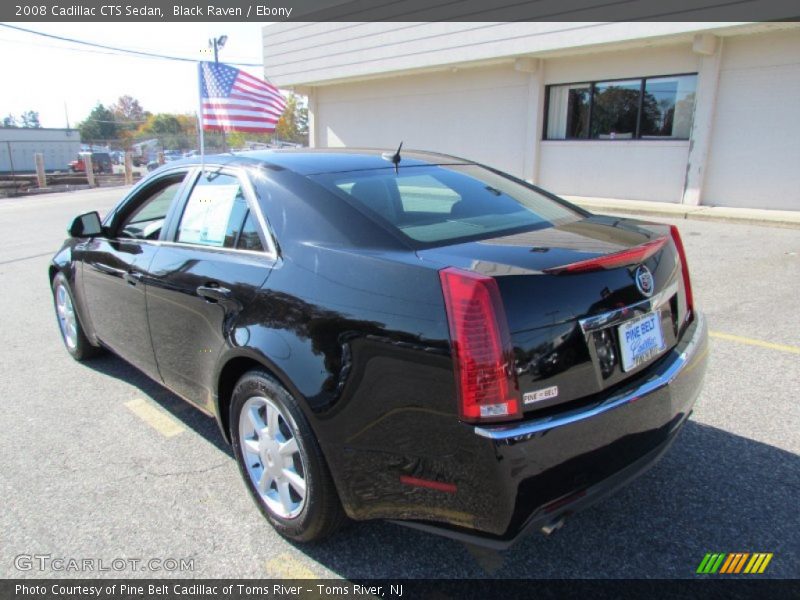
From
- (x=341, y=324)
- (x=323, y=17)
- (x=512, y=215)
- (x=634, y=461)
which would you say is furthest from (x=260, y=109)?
(x=323, y=17)

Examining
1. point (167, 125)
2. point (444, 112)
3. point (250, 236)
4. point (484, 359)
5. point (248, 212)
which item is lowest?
point (484, 359)

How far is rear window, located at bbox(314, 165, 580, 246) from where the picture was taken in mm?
2490

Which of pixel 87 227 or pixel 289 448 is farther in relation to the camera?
pixel 87 227

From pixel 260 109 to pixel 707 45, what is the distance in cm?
870

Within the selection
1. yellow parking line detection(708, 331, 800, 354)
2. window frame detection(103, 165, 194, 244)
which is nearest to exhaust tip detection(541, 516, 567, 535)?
window frame detection(103, 165, 194, 244)

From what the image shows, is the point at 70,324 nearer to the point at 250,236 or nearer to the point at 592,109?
the point at 250,236

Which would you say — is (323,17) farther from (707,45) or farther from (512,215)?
(512,215)

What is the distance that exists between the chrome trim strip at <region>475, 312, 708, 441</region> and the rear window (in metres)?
0.80

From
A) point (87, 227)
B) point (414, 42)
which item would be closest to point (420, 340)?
point (87, 227)

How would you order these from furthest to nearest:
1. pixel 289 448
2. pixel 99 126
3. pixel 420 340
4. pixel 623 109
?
pixel 99 126
pixel 623 109
pixel 289 448
pixel 420 340

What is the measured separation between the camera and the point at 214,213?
9.96ft

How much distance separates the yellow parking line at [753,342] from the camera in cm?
436

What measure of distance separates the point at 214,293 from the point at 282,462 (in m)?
0.85

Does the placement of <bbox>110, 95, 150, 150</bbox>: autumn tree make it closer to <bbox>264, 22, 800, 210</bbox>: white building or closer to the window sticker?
<bbox>264, 22, 800, 210</bbox>: white building
